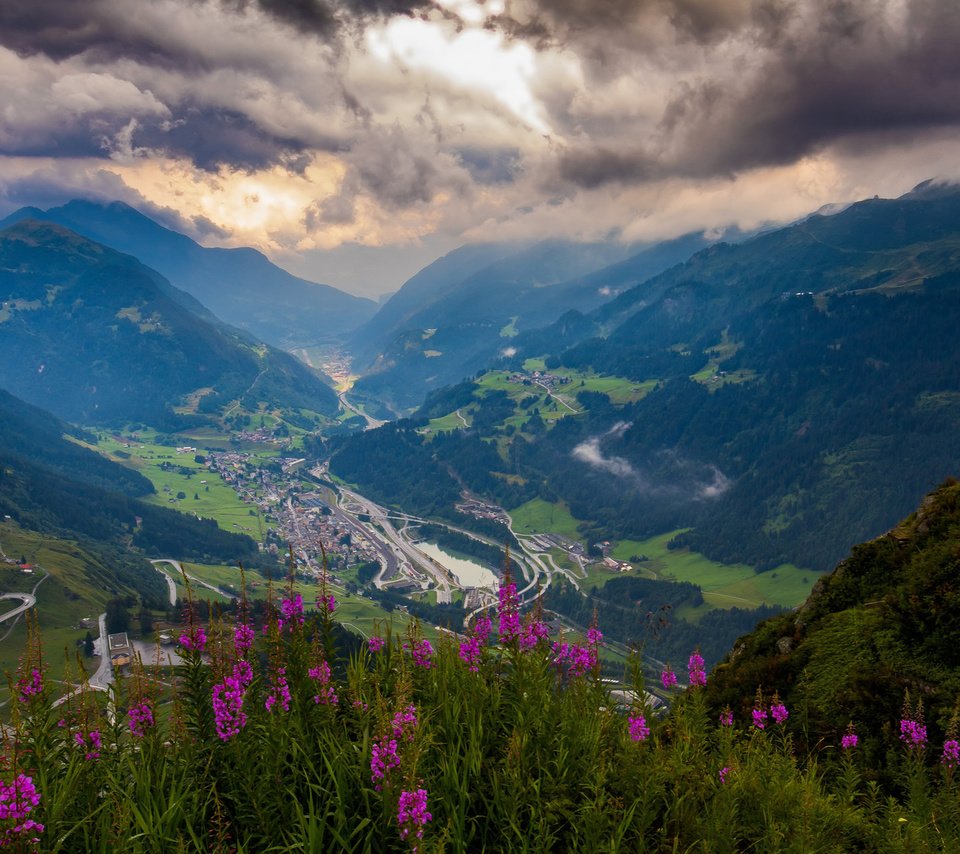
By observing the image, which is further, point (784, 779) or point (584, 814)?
point (784, 779)

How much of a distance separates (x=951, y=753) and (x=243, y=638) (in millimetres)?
9751

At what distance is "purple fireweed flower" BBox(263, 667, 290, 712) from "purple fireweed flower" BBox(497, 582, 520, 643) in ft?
8.27

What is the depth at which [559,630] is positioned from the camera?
30.5ft

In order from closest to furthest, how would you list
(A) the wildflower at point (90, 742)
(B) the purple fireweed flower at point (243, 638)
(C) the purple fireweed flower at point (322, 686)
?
1. (A) the wildflower at point (90, 742)
2. (C) the purple fireweed flower at point (322, 686)
3. (B) the purple fireweed flower at point (243, 638)

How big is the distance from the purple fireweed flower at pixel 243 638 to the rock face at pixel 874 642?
8968 millimetres

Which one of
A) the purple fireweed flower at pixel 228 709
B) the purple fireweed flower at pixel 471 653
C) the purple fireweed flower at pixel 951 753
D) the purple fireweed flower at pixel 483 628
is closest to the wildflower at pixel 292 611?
the purple fireweed flower at pixel 228 709

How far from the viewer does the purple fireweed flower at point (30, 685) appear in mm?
5676

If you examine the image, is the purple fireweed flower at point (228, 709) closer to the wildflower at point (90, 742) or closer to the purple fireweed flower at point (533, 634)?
the wildflower at point (90, 742)

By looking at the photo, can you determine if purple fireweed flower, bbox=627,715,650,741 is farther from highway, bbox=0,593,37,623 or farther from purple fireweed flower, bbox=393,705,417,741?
highway, bbox=0,593,37,623

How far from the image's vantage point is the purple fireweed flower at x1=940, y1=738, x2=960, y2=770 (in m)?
8.52

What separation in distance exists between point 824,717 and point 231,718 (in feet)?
40.5

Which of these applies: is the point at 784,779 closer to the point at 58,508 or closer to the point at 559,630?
the point at 559,630

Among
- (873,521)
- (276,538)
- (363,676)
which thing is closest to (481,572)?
(276,538)

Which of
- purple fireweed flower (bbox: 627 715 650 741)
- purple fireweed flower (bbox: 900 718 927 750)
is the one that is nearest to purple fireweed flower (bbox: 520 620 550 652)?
purple fireweed flower (bbox: 627 715 650 741)
